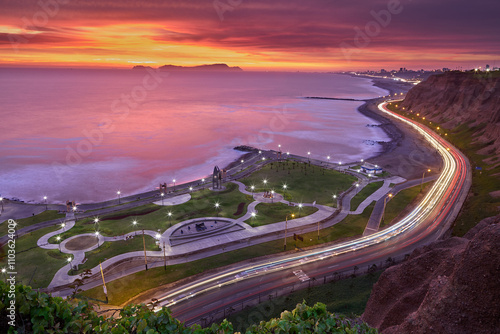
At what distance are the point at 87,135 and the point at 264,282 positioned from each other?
438ft

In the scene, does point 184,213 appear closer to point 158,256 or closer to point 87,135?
point 158,256

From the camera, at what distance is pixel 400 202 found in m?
69.1

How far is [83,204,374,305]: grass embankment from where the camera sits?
3969 centimetres

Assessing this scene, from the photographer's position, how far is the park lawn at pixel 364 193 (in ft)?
225

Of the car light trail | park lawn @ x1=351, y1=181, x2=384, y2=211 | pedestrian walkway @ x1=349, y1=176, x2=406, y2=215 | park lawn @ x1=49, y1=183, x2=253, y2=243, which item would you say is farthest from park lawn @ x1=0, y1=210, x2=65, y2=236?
park lawn @ x1=351, y1=181, x2=384, y2=211

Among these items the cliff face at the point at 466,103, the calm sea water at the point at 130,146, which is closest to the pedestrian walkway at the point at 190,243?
the calm sea water at the point at 130,146

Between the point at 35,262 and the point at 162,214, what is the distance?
22231 millimetres

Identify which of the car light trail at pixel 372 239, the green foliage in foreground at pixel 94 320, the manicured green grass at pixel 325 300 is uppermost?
the green foliage in foreground at pixel 94 320

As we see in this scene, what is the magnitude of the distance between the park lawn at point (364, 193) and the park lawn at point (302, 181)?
13.9 ft

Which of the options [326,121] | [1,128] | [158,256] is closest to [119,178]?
[158,256]

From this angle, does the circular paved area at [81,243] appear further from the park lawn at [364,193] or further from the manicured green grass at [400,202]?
the manicured green grass at [400,202]

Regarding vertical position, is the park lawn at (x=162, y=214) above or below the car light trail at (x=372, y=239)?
above

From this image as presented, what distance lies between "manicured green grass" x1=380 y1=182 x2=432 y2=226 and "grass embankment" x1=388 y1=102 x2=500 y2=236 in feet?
31.6

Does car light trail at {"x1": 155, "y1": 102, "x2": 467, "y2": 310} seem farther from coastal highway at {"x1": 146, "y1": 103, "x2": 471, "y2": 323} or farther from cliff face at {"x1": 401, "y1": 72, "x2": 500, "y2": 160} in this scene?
cliff face at {"x1": 401, "y1": 72, "x2": 500, "y2": 160}
